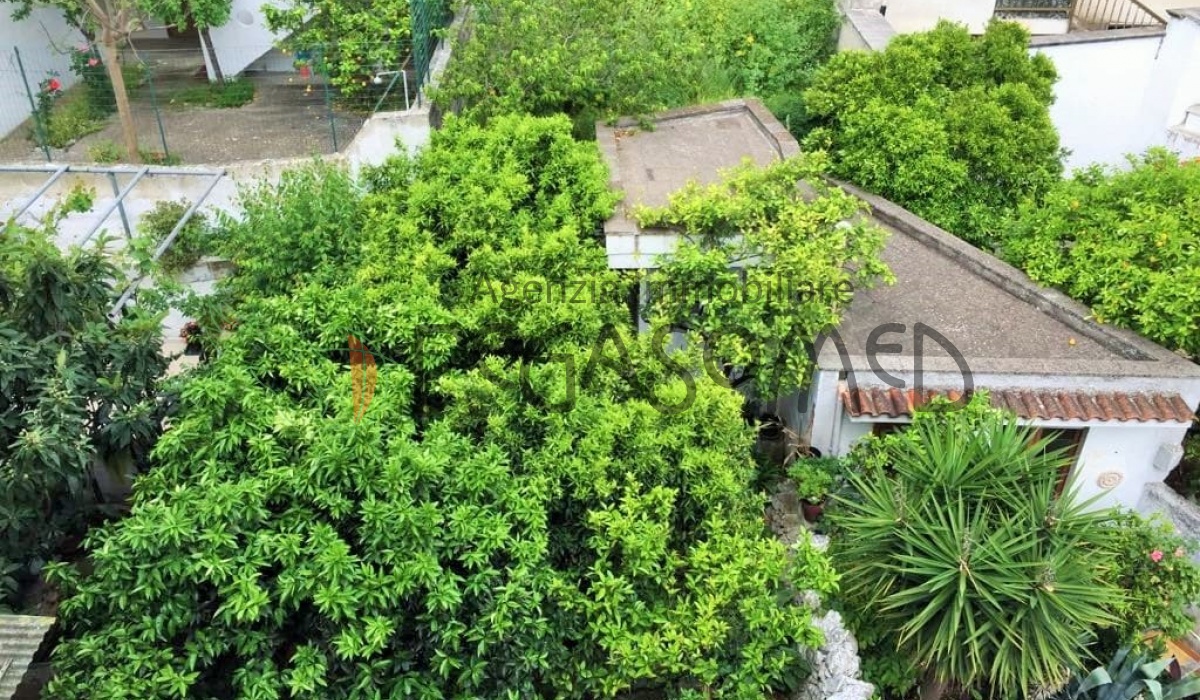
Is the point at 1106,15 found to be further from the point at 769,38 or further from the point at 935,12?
the point at 769,38

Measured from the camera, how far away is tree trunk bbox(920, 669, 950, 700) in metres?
7.74

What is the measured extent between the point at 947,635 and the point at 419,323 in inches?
197

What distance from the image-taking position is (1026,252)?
10.2 meters

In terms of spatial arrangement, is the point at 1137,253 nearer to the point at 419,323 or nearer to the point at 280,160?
the point at 419,323

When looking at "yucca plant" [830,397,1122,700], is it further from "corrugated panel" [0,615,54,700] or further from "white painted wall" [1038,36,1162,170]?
"white painted wall" [1038,36,1162,170]

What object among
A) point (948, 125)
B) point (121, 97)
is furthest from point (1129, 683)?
point (121, 97)

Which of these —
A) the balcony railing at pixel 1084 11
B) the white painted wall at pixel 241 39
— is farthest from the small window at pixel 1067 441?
the white painted wall at pixel 241 39

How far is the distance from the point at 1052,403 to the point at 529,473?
5.34 metres

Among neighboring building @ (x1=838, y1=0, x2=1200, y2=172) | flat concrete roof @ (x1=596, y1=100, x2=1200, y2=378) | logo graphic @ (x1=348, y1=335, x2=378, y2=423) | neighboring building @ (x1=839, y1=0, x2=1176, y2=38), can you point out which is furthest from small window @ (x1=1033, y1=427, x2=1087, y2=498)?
neighboring building @ (x1=839, y1=0, x2=1176, y2=38)

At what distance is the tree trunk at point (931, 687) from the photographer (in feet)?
25.4

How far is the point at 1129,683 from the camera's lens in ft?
25.2

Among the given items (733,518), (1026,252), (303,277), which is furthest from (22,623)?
(1026,252)

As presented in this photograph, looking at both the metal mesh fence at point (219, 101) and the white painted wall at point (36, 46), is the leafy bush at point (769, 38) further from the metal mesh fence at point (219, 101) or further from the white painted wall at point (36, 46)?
the white painted wall at point (36, 46)

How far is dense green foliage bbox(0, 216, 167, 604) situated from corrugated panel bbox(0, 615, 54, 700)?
1339 mm
